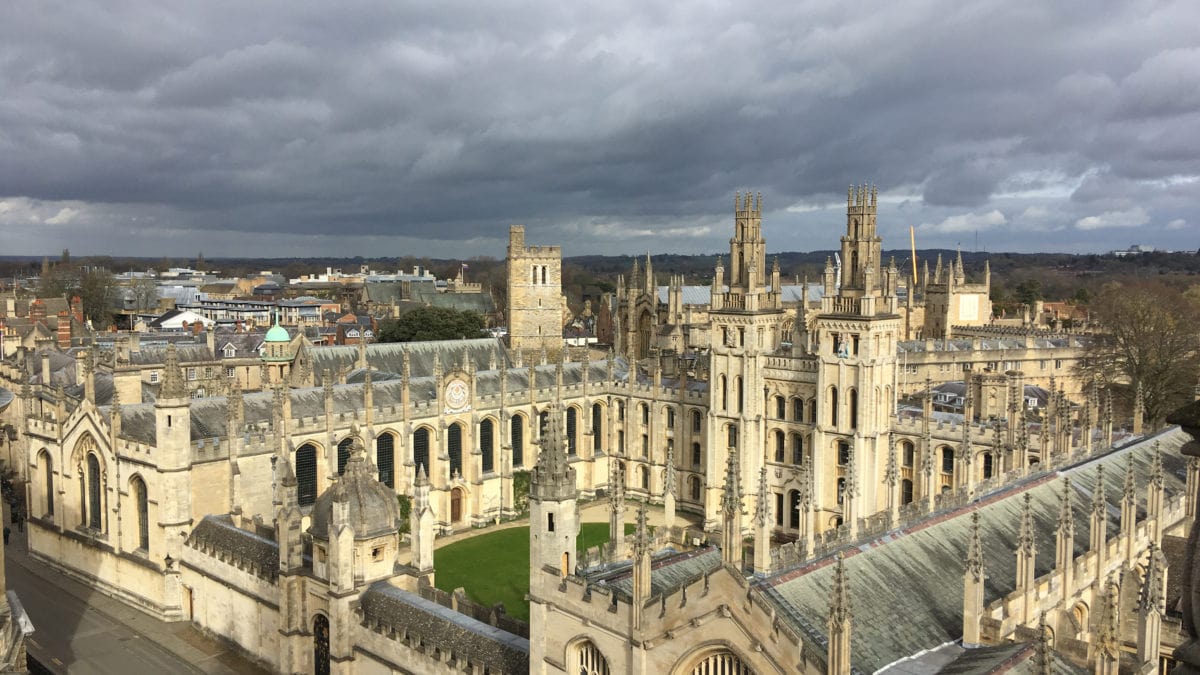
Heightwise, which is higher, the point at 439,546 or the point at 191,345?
the point at 191,345

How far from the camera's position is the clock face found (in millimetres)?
→ 40844

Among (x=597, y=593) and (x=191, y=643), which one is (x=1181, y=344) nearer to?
(x=597, y=593)

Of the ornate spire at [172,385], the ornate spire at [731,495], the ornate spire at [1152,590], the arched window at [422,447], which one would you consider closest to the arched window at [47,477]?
the ornate spire at [172,385]

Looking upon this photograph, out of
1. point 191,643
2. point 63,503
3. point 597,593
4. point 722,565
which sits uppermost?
point 722,565

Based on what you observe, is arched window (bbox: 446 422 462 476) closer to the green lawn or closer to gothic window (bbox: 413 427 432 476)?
gothic window (bbox: 413 427 432 476)

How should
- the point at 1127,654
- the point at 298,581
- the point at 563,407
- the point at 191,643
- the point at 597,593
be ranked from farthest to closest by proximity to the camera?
the point at 563,407, the point at 191,643, the point at 298,581, the point at 1127,654, the point at 597,593

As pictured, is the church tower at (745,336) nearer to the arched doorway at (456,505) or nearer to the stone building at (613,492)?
the stone building at (613,492)

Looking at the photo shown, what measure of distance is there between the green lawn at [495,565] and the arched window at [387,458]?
4.13m

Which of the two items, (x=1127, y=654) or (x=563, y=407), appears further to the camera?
(x=563, y=407)

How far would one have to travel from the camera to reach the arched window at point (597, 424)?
48.1m

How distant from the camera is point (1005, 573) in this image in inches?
789

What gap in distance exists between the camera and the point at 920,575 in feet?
59.9

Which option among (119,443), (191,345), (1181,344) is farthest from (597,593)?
(191,345)

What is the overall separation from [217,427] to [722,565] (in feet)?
86.8
